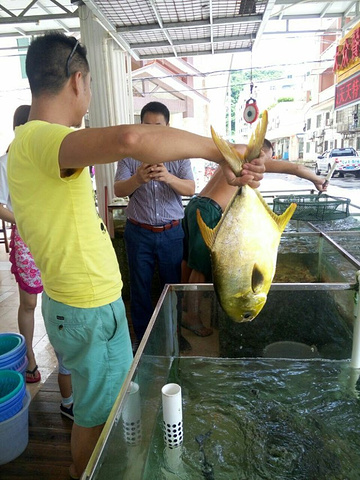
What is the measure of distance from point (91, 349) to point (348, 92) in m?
6.01

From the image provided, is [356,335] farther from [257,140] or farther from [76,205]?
[76,205]

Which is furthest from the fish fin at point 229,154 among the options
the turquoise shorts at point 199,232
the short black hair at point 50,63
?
the turquoise shorts at point 199,232

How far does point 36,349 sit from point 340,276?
9.69ft

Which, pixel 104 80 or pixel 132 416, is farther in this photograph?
pixel 104 80

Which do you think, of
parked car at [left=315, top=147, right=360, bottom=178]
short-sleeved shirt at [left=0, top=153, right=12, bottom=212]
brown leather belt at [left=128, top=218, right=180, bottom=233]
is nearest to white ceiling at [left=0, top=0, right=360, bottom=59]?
short-sleeved shirt at [left=0, top=153, right=12, bottom=212]

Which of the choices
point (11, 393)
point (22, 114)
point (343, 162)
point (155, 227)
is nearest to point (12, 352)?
point (11, 393)

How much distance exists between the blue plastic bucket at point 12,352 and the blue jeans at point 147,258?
40.1 inches

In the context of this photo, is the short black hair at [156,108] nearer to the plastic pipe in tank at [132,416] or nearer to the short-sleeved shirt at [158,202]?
the short-sleeved shirt at [158,202]

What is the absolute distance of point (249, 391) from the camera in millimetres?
1875

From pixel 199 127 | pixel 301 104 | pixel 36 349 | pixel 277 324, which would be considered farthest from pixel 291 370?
pixel 301 104

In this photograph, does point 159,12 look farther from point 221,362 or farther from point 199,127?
point 199,127

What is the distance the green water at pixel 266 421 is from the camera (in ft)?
4.64

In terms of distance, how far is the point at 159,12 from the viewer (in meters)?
4.12

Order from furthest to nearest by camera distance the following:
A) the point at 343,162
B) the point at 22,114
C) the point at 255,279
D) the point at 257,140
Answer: the point at 343,162
the point at 22,114
the point at 255,279
the point at 257,140
